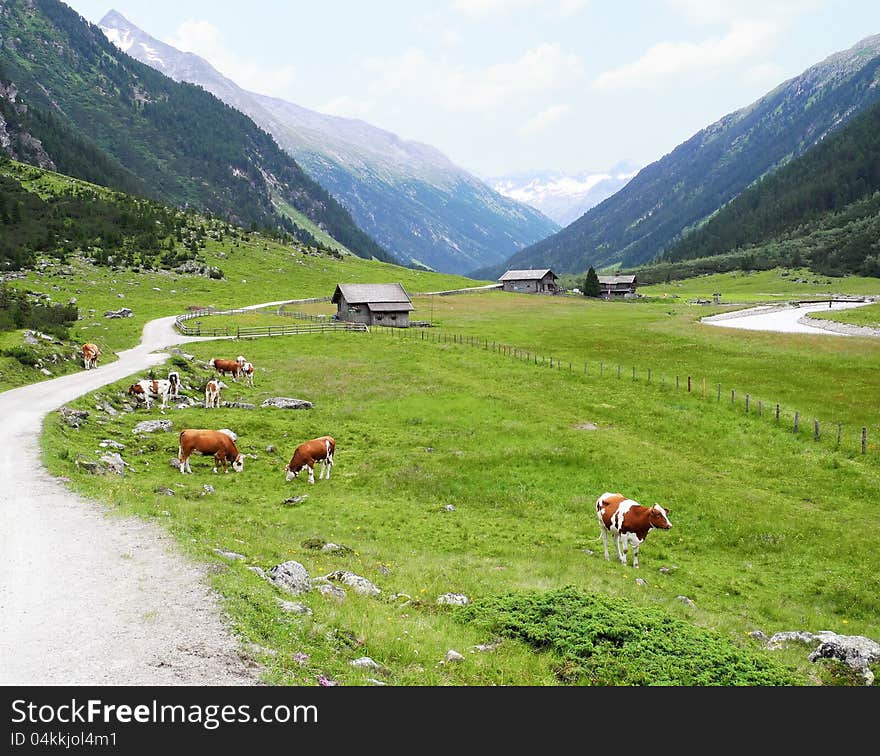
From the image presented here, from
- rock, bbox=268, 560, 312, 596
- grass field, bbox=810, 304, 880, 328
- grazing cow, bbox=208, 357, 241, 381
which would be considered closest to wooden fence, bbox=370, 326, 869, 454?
grazing cow, bbox=208, 357, 241, 381

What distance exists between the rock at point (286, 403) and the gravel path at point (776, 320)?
256ft

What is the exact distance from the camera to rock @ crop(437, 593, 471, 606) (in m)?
15.8

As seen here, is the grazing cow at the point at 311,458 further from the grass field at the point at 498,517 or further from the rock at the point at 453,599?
the rock at the point at 453,599

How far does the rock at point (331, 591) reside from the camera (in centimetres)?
1491

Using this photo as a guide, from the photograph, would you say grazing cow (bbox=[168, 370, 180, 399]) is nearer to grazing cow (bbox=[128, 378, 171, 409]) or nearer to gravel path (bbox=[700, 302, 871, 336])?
grazing cow (bbox=[128, 378, 171, 409])

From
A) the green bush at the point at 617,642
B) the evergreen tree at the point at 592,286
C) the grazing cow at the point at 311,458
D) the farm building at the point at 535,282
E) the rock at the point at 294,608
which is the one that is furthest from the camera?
the farm building at the point at 535,282

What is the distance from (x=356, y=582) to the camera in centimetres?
1641

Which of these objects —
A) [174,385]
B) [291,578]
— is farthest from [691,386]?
[291,578]

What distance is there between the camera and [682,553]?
23.7 metres

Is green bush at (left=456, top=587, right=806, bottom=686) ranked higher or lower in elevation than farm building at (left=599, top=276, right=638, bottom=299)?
lower

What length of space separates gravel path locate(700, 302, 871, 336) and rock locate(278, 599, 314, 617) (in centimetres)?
9410

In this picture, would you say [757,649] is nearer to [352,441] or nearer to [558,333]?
[352,441]

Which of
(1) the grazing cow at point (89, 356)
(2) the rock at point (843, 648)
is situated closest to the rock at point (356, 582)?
(2) the rock at point (843, 648)

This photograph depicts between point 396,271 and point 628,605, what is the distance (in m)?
188
